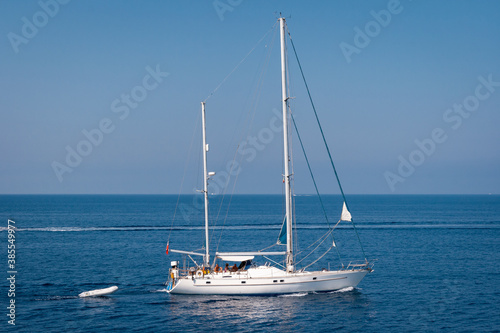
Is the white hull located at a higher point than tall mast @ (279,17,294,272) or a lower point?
lower

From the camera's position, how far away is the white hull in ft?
146

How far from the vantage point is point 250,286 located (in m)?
44.5

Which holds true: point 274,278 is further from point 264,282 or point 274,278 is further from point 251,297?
point 251,297

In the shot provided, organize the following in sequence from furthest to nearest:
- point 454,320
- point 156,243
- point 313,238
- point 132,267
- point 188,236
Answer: point 188,236 < point 313,238 < point 156,243 < point 132,267 < point 454,320

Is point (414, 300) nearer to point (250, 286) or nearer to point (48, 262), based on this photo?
point (250, 286)

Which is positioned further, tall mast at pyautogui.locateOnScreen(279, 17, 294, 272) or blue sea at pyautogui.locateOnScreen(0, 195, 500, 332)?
tall mast at pyautogui.locateOnScreen(279, 17, 294, 272)

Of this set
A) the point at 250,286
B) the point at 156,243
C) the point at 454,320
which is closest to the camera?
the point at 454,320

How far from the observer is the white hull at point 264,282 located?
146ft

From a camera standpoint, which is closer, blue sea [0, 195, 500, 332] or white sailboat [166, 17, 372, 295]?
blue sea [0, 195, 500, 332]

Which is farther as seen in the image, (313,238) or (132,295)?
(313,238)

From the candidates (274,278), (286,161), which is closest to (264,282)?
(274,278)

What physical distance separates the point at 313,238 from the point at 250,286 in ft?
183

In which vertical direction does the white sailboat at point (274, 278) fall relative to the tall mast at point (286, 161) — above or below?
below

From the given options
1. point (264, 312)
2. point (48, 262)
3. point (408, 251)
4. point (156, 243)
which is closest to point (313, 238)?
point (408, 251)
